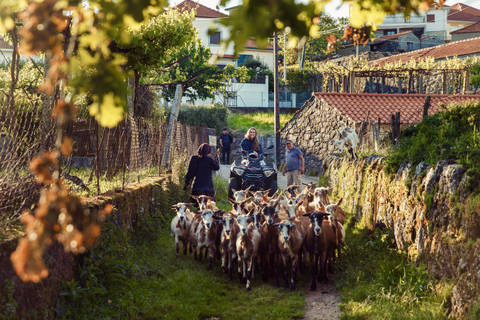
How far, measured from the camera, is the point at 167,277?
7.14 meters

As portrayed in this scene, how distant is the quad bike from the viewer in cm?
1310

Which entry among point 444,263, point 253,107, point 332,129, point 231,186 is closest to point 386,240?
point 444,263

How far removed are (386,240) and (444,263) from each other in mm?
2342

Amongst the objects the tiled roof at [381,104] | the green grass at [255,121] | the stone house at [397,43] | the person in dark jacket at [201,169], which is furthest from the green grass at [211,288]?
the stone house at [397,43]

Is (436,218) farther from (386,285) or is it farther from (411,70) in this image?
(411,70)

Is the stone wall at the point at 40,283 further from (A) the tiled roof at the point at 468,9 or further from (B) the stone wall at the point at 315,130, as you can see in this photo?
(A) the tiled roof at the point at 468,9

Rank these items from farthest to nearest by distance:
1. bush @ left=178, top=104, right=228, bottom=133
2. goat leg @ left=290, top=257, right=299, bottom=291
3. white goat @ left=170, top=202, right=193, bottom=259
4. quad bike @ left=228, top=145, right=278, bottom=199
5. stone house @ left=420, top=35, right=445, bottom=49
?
1. stone house @ left=420, top=35, right=445, bottom=49
2. bush @ left=178, top=104, right=228, bottom=133
3. quad bike @ left=228, top=145, right=278, bottom=199
4. white goat @ left=170, top=202, right=193, bottom=259
5. goat leg @ left=290, top=257, right=299, bottom=291

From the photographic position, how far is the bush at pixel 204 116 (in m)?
31.9

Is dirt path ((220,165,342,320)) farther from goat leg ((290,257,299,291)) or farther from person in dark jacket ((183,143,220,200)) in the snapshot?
person in dark jacket ((183,143,220,200))

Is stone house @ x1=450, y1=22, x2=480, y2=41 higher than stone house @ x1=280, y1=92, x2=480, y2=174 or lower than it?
higher

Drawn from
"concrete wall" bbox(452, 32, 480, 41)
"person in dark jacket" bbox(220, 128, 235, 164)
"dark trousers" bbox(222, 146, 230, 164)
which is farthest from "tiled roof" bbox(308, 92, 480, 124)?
"concrete wall" bbox(452, 32, 480, 41)

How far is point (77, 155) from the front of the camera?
15172 mm

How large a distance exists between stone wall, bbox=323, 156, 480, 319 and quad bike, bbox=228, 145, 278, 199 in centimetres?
364

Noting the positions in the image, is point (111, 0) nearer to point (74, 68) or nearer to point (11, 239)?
point (74, 68)
